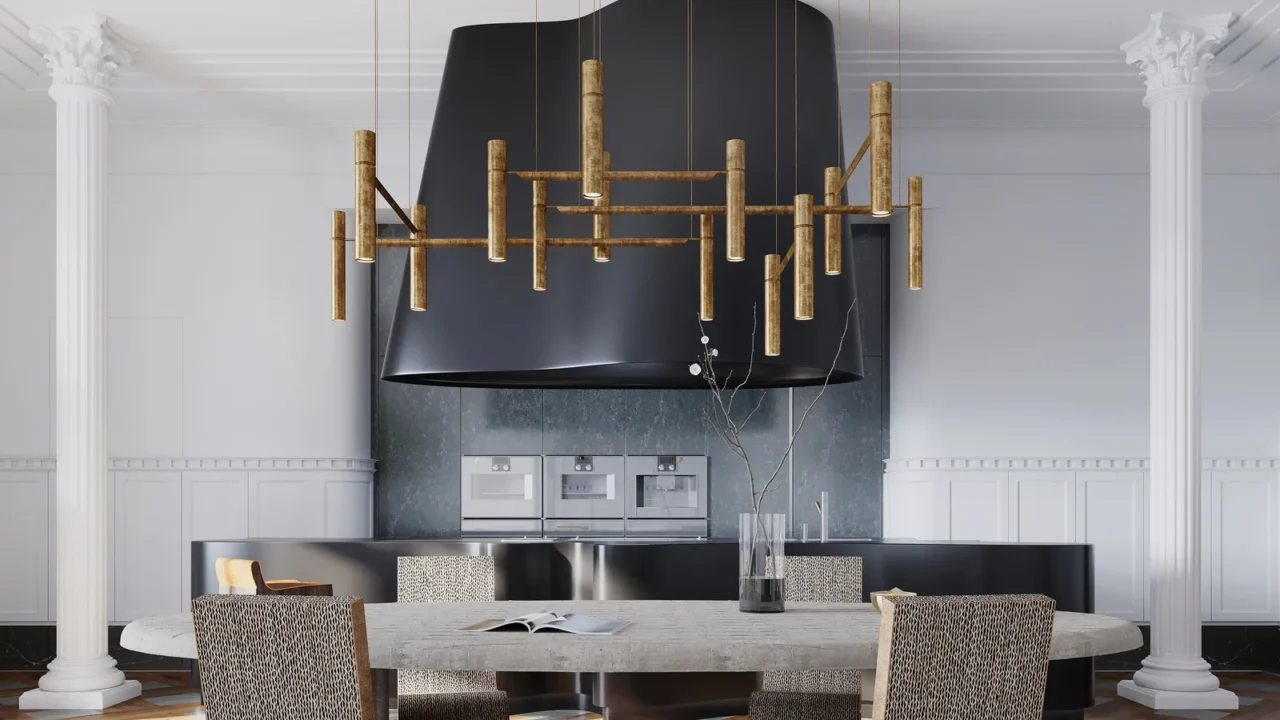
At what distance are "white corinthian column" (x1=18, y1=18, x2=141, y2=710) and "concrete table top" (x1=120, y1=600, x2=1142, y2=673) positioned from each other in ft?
9.89

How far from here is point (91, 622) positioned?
5.74 meters

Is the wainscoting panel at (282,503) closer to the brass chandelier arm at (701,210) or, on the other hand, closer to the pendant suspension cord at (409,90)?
the pendant suspension cord at (409,90)

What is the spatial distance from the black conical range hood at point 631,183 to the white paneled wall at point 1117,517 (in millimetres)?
2331

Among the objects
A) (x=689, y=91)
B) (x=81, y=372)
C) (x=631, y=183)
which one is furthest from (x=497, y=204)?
(x=81, y=372)

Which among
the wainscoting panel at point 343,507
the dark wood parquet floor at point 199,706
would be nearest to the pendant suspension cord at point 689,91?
the dark wood parquet floor at point 199,706

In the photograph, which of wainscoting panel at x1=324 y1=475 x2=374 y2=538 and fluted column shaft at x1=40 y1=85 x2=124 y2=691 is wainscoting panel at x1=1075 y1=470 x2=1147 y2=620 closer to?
wainscoting panel at x1=324 y1=475 x2=374 y2=538

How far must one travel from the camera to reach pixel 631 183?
16.4ft

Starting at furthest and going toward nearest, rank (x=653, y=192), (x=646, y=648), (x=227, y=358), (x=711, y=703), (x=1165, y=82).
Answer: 1. (x=227, y=358)
2. (x=1165, y=82)
3. (x=711, y=703)
4. (x=653, y=192)
5. (x=646, y=648)

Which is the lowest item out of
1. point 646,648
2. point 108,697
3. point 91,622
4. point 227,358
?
point 108,697

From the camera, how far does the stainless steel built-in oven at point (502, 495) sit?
755 centimetres

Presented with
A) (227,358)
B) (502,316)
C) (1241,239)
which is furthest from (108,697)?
(1241,239)

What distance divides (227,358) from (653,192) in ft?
11.2

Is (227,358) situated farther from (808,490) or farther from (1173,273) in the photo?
(1173,273)

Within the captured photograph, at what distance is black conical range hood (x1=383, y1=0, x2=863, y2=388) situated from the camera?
5.02 meters
